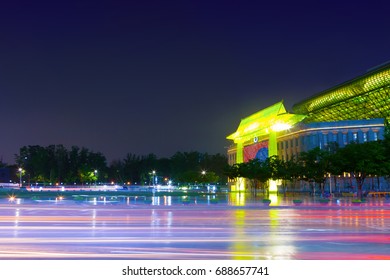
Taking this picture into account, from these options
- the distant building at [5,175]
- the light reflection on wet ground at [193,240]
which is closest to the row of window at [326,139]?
the light reflection on wet ground at [193,240]

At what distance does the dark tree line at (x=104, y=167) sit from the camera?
121m

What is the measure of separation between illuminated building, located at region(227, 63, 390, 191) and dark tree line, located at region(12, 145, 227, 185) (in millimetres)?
17082

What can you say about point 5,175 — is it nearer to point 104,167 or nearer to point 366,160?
point 104,167

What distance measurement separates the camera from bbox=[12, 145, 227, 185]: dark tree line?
121 m

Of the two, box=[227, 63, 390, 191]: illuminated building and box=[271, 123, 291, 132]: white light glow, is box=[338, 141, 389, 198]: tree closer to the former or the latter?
box=[227, 63, 390, 191]: illuminated building

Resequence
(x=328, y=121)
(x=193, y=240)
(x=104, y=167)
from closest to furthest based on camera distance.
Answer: (x=193, y=240) → (x=328, y=121) → (x=104, y=167)

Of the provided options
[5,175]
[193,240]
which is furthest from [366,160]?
Result: [5,175]

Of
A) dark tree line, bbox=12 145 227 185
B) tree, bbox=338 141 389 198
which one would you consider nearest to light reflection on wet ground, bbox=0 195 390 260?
tree, bbox=338 141 389 198

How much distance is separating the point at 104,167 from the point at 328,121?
7357 centimetres

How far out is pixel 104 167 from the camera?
14038 centimetres

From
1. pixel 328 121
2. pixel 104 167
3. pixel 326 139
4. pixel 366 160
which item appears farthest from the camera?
pixel 104 167

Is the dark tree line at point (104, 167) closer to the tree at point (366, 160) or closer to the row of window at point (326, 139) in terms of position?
the row of window at point (326, 139)

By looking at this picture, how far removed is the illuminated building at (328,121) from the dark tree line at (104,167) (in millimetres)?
17082

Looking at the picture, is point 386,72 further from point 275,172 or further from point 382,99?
point 275,172
